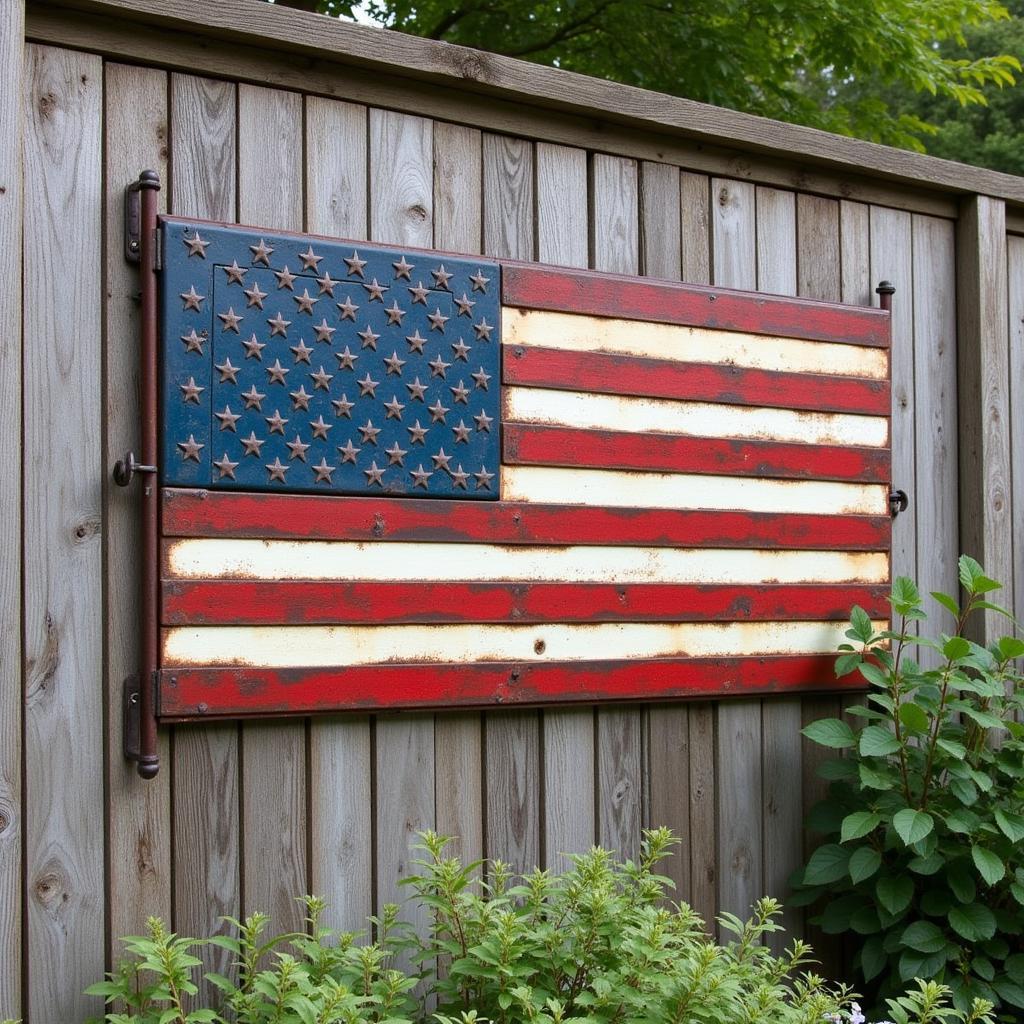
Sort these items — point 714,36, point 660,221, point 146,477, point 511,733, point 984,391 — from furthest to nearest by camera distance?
point 714,36, point 984,391, point 660,221, point 511,733, point 146,477

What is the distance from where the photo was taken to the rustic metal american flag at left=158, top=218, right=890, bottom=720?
111 inches

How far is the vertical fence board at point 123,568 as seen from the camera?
9.04 ft

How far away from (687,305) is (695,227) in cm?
28

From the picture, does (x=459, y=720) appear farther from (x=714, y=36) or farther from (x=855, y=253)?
(x=714, y=36)

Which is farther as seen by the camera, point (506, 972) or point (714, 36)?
point (714, 36)

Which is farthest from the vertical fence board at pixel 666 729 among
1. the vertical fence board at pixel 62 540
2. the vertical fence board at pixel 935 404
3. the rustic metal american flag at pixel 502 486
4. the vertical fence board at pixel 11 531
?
the vertical fence board at pixel 11 531

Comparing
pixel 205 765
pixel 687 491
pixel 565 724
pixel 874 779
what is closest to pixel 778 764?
pixel 874 779

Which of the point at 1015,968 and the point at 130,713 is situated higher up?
the point at 130,713

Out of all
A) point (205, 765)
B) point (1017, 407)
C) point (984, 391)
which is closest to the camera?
point (205, 765)

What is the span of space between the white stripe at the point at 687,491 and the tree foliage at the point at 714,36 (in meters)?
4.41

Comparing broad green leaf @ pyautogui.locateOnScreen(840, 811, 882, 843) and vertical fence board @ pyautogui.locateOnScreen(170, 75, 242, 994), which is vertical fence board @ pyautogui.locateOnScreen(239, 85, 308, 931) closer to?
vertical fence board @ pyautogui.locateOnScreen(170, 75, 242, 994)

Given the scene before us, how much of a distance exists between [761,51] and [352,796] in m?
6.55

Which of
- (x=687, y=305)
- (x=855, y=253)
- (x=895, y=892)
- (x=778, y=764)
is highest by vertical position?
(x=855, y=253)

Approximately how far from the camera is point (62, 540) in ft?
8.93
